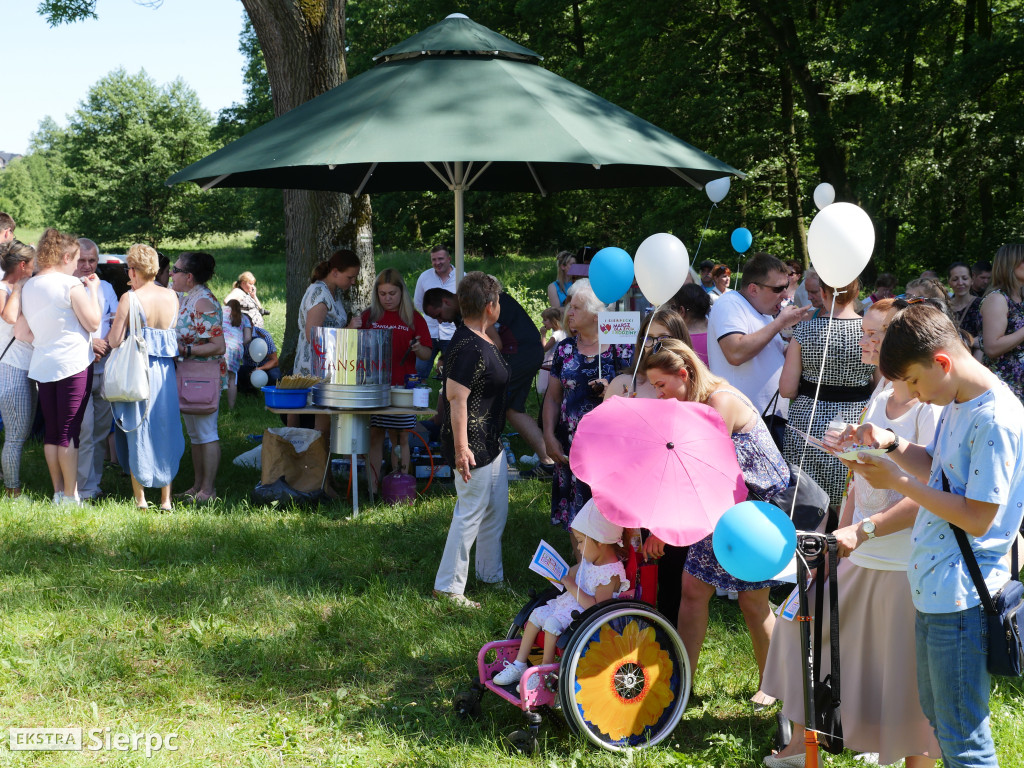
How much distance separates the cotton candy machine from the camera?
6.16 m

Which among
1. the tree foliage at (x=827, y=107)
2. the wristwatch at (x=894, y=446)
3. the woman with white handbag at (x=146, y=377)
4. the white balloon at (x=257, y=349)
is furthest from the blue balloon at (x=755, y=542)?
the tree foliage at (x=827, y=107)

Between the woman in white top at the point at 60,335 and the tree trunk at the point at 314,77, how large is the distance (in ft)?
8.84

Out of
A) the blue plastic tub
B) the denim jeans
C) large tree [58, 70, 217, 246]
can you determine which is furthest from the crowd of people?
large tree [58, 70, 217, 246]

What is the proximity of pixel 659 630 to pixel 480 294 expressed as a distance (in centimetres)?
209

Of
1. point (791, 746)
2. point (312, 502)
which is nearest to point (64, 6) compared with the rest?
point (312, 502)

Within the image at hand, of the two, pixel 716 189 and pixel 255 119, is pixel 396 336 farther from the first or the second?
pixel 255 119

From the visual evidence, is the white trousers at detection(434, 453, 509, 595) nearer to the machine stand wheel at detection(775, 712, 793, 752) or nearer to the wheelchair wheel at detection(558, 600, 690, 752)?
the wheelchair wheel at detection(558, 600, 690, 752)

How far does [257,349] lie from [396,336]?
15.8 ft

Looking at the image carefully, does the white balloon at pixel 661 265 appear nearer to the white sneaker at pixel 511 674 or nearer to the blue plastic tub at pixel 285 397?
the white sneaker at pixel 511 674

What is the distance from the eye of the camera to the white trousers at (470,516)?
192 inches

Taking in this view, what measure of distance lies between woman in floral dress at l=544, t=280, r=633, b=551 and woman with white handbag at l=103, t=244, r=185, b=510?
3081 mm

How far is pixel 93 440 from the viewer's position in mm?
7168

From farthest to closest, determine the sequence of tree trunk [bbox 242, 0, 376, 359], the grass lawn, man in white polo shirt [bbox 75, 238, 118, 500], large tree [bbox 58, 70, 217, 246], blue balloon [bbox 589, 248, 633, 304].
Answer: large tree [bbox 58, 70, 217, 246] < tree trunk [bbox 242, 0, 376, 359] < man in white polo shirt [bbox 75, 238, 118, 500] < blue balloon [bbox 589, 248, 633, 304] < the grass lawn

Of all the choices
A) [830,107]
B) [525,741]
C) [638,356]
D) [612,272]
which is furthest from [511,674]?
[830,107]
